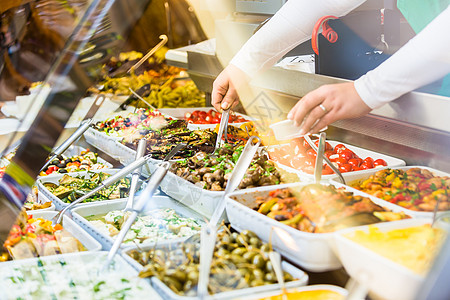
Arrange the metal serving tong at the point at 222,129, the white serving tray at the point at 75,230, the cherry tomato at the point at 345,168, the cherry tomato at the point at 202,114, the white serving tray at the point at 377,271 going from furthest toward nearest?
the cherry tomato at the point at 202,114 < the metal serving tong at the point at 222,129 < the cherry tomato at the point at 345,168 < the white serving tray at the point at 75,230 < the white serving tray at the point at 377,271

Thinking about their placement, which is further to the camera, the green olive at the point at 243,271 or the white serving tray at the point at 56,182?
the white serving tray at the point at 56,182

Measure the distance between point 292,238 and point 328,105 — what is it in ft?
1.54

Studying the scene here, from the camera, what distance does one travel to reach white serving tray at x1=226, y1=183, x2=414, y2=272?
136 cm

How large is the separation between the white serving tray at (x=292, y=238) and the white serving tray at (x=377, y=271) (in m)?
0.05

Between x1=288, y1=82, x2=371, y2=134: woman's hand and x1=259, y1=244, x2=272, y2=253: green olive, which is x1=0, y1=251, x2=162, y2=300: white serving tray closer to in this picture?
x1=259, y1=244, x2=272, y2=253: green olive

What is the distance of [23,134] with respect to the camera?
159 cm

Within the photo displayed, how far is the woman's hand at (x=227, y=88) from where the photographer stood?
236cm

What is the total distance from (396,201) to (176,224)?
808mm

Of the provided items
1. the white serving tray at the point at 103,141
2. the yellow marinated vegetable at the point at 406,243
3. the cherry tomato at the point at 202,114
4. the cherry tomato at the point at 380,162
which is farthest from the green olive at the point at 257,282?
the cherry tomato at the point at 202,114

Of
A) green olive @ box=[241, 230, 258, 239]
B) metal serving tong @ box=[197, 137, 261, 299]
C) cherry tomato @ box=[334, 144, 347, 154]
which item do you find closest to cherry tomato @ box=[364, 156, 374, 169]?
cherry tomato @ box=[334, 144, 347, 154]

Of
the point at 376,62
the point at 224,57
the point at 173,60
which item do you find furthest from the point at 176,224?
the point at 173,60

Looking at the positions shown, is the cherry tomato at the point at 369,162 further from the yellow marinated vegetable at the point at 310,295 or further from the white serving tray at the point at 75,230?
the white serving tray at the point at 75,230

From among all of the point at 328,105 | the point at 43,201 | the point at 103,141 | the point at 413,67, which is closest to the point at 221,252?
the point at 328,105

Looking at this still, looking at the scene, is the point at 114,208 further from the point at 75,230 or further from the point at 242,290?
the point at 242,290
